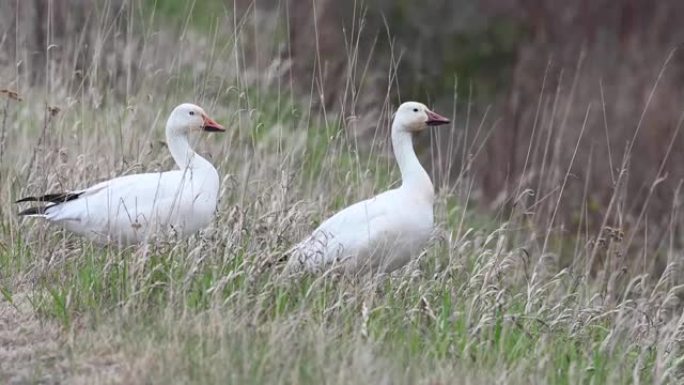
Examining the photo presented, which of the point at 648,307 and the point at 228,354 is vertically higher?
the point at 228,354

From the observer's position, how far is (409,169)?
6.86 m

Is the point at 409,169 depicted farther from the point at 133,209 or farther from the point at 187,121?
Answer: the point at 133,209

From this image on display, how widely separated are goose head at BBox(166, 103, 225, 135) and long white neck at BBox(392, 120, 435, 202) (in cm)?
91

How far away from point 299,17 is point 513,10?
7.56 ft

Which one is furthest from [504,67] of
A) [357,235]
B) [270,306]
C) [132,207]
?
[270,306]

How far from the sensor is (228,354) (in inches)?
195

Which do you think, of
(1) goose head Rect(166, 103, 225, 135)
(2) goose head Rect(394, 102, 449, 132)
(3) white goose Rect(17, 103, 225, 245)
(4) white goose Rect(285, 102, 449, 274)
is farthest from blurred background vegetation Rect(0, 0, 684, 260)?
(4) white goose Rect(285, 102, 449, 274)

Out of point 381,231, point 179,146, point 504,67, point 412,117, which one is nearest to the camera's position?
point 381,231

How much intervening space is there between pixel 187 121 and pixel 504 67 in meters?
7.68

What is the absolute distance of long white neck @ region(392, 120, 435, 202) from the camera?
→ 6758 millimetres

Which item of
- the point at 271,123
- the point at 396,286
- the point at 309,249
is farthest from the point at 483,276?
the point at 271,123

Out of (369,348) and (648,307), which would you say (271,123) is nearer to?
(648,307)

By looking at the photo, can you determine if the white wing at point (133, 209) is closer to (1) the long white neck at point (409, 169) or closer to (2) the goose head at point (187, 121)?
(2) the goose head at point (187, 121)

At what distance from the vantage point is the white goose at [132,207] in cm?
650
